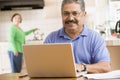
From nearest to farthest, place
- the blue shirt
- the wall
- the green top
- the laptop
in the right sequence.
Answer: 1. the laptop
2. the blue shirt
3. the green top
4. the wall

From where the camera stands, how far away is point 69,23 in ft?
6.82

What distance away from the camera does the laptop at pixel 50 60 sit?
1508mm

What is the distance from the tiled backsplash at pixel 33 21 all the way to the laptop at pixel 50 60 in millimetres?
3267

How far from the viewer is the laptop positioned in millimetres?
1508

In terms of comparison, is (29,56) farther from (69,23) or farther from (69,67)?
(69,23)

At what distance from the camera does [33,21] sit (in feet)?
16.3

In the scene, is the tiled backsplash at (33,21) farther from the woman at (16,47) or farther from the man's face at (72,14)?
the man's face at (72,14)

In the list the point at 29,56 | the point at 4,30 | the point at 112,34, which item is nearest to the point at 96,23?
the point at 112,34

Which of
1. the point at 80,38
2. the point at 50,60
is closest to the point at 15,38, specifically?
the point at 80,38

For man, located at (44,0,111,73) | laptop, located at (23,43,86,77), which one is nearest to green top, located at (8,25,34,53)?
man, located at (44,0,111,73)

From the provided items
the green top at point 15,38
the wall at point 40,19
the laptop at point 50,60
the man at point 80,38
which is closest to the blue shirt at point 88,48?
the man at point 80,38

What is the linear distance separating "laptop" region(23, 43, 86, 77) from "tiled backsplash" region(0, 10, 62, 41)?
327cm

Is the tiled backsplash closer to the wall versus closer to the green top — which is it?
the wall

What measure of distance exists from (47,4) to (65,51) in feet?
11.4
